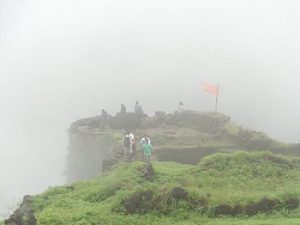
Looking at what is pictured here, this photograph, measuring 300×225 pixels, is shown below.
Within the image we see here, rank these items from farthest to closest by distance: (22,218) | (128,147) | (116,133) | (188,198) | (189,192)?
(116,133), (128,147), (189,192), (188,198), (22,218)

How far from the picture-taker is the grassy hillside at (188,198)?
13805mm

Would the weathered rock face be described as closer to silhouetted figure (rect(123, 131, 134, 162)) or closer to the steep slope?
the steep slope

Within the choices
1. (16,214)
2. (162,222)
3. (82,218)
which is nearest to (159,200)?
(162,222)

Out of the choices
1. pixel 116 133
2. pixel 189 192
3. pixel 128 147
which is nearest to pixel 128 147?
pixel 128 147

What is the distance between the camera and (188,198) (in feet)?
47.6

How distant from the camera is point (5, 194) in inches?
2003

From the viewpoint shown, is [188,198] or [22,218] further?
[188,198]

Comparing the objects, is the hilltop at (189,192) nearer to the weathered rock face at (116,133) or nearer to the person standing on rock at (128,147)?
the person standing on rock at (128,147)

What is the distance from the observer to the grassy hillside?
543 inches

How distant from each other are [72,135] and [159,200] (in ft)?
67.8

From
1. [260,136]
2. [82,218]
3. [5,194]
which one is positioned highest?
[260,136]

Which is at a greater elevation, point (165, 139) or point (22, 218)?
point (165, 139)

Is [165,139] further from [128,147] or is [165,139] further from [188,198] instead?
[188,198]

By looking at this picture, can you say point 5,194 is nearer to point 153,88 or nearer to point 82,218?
point 82,218
